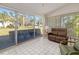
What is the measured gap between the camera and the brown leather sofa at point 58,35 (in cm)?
587

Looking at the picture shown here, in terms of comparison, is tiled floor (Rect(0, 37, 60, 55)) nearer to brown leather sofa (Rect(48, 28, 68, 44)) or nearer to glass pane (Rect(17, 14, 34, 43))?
brown leather sofa (Rect(48, 28, 68, 44))

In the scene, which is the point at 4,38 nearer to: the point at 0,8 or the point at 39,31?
the point at 0,8

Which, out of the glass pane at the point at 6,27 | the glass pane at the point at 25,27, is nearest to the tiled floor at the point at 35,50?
the glass pane at the point at 6,27

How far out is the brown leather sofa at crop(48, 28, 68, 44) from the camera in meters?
5.87

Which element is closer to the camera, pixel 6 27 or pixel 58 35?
pixel 6 27

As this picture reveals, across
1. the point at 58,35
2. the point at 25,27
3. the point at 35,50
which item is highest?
the point at 25,27

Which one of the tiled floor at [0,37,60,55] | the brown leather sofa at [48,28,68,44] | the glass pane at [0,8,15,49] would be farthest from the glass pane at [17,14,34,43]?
the brown leather sofa at [48,28,68,44]

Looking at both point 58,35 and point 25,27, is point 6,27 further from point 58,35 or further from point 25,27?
point 58,35

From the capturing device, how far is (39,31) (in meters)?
6.65

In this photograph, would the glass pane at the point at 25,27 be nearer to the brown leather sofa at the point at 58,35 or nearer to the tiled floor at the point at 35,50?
the tiled floor at the point at 35,50

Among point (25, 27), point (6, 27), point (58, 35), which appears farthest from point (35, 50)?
point (58, 35)

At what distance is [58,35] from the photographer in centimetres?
629

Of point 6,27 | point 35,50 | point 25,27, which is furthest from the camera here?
point 25,27
